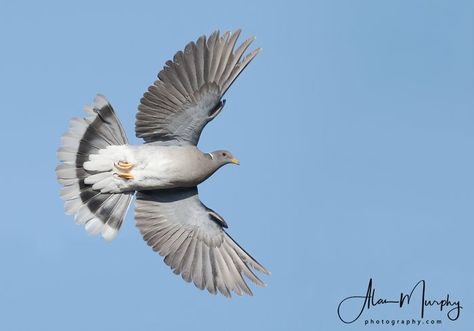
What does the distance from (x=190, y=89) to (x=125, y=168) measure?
4.00 ft

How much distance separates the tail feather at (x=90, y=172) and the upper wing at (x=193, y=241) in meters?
0.37

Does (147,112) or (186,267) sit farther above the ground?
(147,112)

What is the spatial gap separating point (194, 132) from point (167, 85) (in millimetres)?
705

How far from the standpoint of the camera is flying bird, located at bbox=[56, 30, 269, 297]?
14469mm

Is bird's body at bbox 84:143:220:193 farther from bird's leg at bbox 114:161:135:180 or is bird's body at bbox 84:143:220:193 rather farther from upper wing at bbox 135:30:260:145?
upper wing at bbox 135:30:260:145

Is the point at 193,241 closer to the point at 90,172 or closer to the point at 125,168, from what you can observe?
the point at 125,168

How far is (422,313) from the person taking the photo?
49.6 feet

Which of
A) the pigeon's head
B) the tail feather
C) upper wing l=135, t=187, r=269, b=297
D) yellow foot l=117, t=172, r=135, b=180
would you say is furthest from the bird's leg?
the pigeon's head

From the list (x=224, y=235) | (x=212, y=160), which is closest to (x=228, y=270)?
(x=224, y=235)

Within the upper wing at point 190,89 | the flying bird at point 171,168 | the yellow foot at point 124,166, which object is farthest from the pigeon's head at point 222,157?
the yellow foot at point 124,166

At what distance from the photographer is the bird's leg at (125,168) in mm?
14539

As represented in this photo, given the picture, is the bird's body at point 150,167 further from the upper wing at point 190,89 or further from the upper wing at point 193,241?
the upper wing at point 193,241

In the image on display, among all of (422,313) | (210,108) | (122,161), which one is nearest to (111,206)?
(122,161)

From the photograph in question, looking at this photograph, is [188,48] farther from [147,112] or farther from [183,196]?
[183,196]
